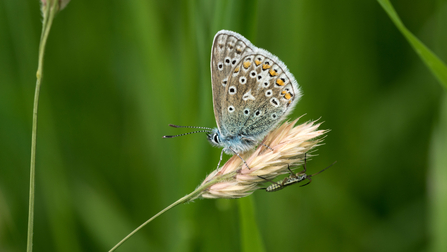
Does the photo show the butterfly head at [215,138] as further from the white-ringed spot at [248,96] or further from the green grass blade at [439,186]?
the green grass blade at [439,186]

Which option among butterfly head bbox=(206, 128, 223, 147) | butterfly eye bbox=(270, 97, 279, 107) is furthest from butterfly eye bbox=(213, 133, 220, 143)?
butterfly eye bbox=(270, 97, 279, 107)

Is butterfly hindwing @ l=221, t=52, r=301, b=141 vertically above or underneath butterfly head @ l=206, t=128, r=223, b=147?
above

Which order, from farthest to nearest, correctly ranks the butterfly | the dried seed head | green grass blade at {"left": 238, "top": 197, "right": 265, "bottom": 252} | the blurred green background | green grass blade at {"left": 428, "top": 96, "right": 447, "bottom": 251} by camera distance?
1. the blurred green background
2. the butterfly
3. green grass blade at {"left": 428, "top": 96, "right": 447, "bottom": 251}
4. green grass blade at {"left": 238, "top": 197, "right": 265, "bottom": 252}
5. the dried seed head

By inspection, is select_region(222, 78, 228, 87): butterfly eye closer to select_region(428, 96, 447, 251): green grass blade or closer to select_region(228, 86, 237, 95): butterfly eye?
select_region(228, 86, 237, 95): butterfly eye

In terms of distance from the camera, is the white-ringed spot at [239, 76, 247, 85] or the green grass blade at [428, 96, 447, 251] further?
the white-ringed spot at [239, 76, 247, 85]

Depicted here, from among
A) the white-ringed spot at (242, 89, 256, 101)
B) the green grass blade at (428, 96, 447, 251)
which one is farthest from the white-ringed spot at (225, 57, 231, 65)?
the green grass blade at (428, 96, 447, 251)

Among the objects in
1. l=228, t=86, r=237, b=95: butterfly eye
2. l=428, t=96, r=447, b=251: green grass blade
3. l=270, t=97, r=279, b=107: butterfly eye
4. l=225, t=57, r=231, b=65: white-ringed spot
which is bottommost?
l=428, t=96, r=447, b=251: green grass blade

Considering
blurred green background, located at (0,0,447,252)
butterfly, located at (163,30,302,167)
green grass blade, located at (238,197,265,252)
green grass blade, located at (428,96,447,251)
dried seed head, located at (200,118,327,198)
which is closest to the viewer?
dried seed head, located at (200,118,327,198)
